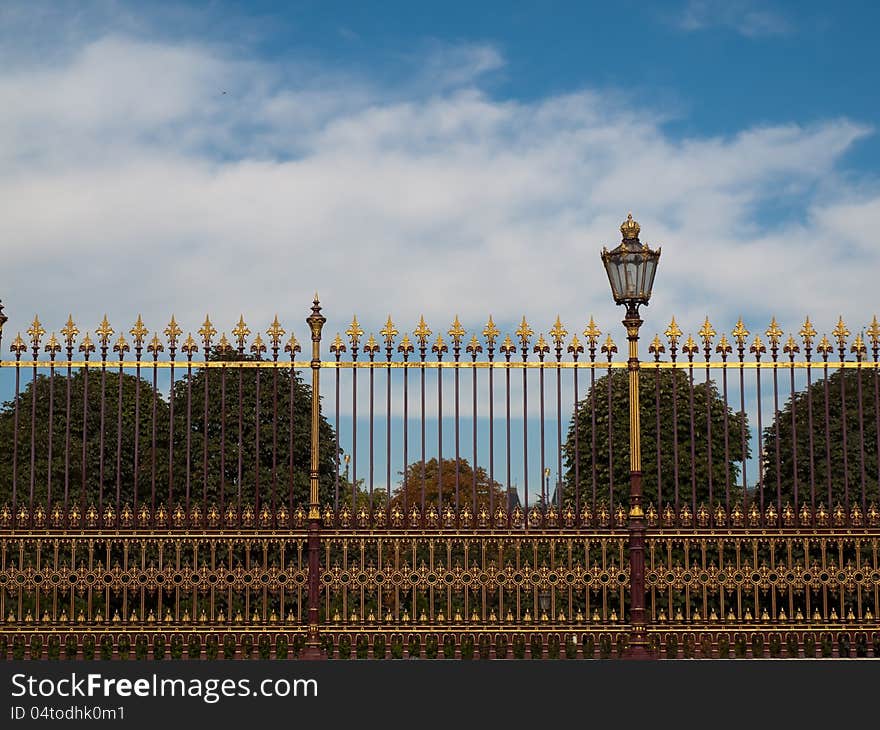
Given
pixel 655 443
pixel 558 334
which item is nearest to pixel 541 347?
pixel 558 334

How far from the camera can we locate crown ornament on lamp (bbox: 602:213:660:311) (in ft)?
47.9

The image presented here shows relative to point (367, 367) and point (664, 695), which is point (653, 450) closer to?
point (367, 367)

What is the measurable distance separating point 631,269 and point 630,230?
53 centimetres

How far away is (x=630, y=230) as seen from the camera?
48.7 feet

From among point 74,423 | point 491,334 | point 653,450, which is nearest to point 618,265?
point 491,334

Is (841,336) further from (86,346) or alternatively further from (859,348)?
(86,346)

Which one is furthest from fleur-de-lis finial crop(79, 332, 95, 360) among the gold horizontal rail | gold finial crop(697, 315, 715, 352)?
gold finial crop(697, 315, 715, 352)

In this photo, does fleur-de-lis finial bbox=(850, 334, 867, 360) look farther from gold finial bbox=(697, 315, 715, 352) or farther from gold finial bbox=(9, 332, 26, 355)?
gold finial bbox=(9, 332, 26, 355)

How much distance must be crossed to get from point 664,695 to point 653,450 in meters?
11.9

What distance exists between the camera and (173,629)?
14.4 meters

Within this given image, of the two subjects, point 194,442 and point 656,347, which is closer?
point 656,347

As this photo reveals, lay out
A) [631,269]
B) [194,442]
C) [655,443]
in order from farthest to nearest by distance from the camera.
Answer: [194,442], [655,443], [631,269]

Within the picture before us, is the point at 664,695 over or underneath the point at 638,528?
underneath

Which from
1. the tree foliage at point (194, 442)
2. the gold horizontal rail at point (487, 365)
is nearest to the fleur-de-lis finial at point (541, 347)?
the gold horizontal rail at point (487, 365)
